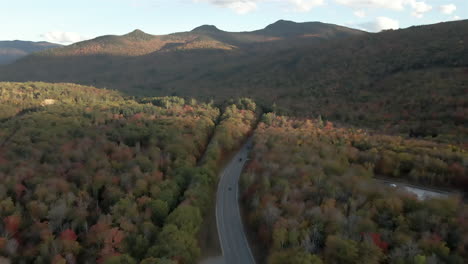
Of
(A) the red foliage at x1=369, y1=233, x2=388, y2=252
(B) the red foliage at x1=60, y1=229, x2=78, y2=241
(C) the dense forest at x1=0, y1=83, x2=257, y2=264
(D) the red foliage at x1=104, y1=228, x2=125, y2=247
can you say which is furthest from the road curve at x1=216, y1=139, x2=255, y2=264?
(B) the red foliage at x1=60, y1=229, x2=78, y2=241

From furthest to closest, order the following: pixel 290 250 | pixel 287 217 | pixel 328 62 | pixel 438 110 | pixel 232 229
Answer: pixel 328 62, pixel 438 110, pixel 232 229, pixel 287 217, pixel 290 250

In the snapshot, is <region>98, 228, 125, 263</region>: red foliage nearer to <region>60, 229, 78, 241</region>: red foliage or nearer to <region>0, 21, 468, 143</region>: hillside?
<region>60, 229, 78, 241</region>: red foliage

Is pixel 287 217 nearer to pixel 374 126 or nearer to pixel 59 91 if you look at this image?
pixel 374 126

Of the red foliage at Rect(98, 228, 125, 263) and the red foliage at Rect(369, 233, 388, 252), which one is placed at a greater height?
the red foliage at Rect(369, 233, 388, 252)

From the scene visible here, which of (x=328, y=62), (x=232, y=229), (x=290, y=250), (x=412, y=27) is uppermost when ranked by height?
(x=412, y=27)

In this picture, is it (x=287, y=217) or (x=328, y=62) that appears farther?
(x=328, y=62)

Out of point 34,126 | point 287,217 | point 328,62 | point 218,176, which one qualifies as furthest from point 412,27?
point 34,126

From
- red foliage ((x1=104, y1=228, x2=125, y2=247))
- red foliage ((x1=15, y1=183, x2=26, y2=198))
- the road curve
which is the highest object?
red foliage ((x1=15, y1=183, x2=26, y2=198))

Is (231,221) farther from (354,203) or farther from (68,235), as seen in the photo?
(68,235)
